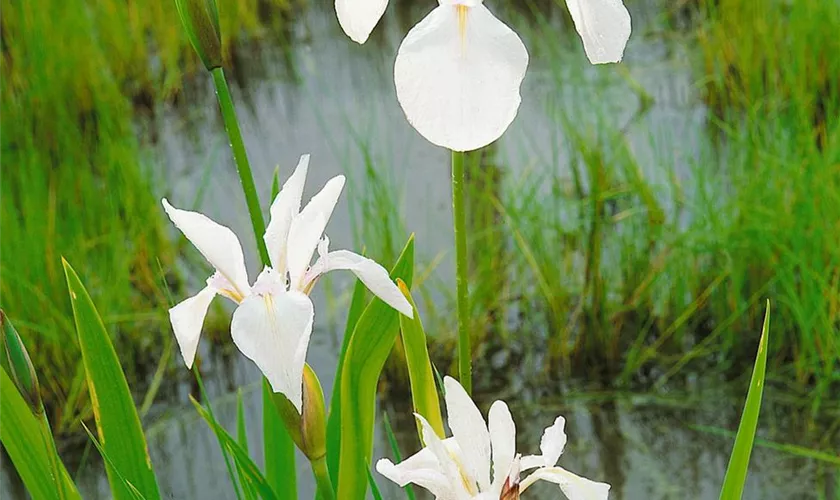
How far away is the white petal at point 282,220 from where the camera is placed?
0.56 metres

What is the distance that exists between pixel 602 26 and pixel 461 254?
14 cm

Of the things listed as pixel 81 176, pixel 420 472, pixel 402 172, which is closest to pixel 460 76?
pixel 420 472

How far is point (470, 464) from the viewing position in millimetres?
562

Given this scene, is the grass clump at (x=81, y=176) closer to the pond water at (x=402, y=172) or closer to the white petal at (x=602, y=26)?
the pond water at (x=402, y=172)

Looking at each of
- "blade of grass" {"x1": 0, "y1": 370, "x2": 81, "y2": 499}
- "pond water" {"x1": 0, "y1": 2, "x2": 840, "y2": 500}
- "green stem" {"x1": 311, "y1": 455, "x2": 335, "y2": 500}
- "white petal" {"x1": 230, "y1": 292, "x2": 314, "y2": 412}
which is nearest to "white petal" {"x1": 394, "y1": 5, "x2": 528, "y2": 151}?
"white petal" {"x1": 230, "y1": 292, "x2": 314, "y2": 412}

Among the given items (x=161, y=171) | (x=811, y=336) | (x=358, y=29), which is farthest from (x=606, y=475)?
(x=161, y=171)

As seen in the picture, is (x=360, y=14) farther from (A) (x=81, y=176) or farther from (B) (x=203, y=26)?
(A) (x=81, y=176)

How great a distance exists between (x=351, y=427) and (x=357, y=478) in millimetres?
58

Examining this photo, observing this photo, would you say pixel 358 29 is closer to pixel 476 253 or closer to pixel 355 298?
pixel 355 298

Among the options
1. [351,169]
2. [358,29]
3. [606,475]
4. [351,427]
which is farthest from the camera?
[351,169]

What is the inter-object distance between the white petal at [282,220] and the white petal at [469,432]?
0.36ft

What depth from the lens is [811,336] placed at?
140 cm

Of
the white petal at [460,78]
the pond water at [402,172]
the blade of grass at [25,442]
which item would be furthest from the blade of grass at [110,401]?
the pond water at [402,172]

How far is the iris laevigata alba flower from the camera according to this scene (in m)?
0.46
